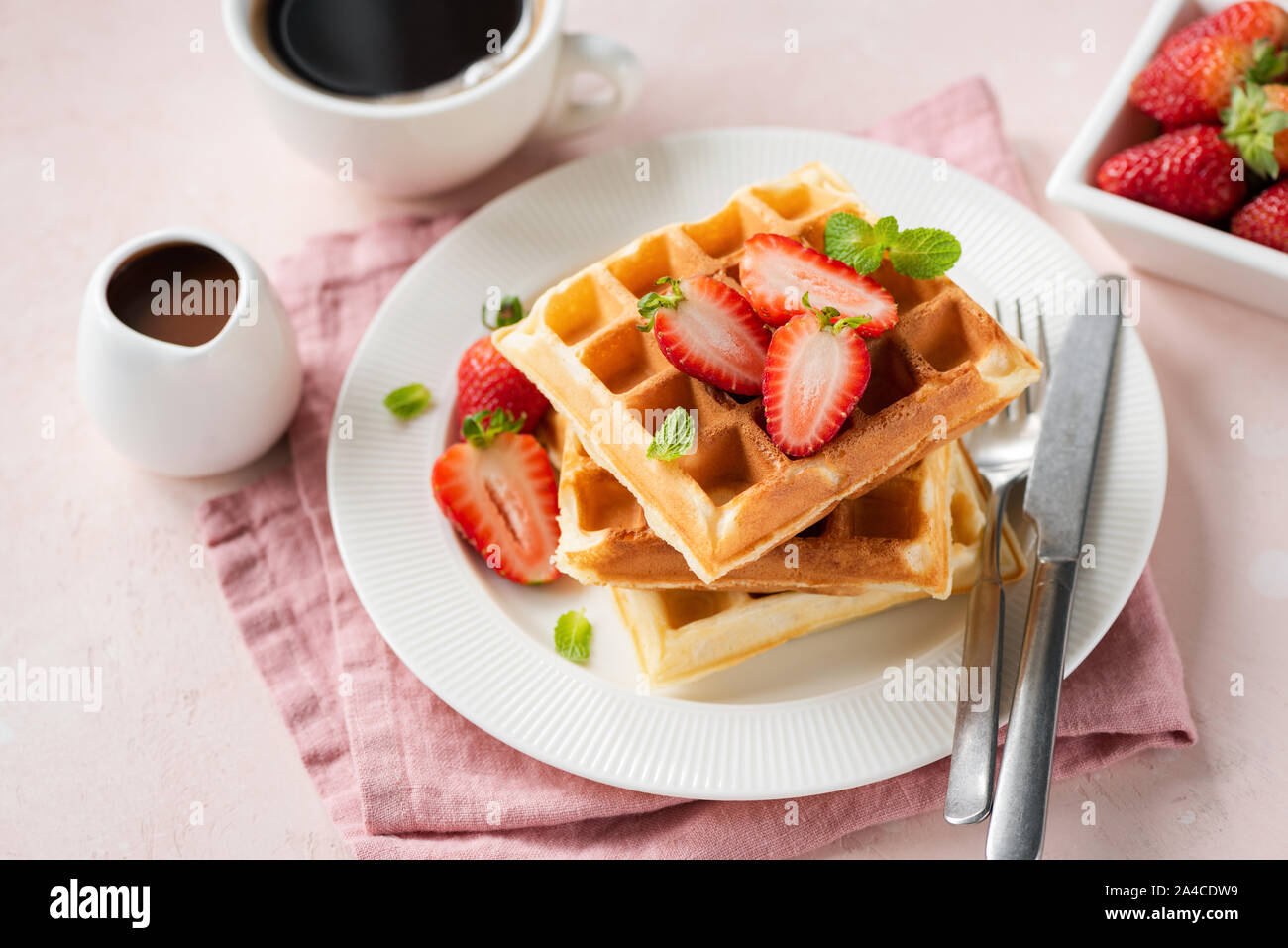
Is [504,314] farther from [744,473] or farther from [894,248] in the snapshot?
[894,248]

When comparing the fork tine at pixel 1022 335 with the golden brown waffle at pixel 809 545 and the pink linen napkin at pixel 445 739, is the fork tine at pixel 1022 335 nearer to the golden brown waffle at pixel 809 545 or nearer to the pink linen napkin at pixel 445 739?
the golden brown waffle at pixel 809 545


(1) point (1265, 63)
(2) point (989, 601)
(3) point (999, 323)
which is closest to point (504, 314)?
(3) point (999, 323)

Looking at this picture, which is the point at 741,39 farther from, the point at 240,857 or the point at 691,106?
the point at 240,857

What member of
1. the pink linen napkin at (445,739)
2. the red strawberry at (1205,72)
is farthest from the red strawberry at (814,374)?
the red strawberry at (1205,72)

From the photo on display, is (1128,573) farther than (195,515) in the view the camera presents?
No

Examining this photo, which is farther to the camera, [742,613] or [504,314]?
[504,314]

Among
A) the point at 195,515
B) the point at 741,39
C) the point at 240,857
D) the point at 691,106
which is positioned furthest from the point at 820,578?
the point at 741,39

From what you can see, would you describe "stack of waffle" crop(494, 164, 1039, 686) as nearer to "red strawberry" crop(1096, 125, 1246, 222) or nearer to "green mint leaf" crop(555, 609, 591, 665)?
"green mint leaf" crop(555, 609, 591, 665)

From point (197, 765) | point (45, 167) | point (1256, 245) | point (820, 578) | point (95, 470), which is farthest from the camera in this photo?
point (45, 167)

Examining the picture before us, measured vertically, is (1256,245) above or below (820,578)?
above
